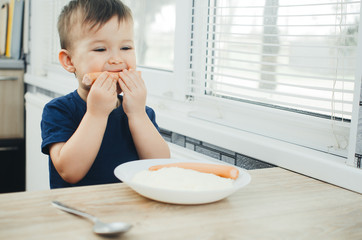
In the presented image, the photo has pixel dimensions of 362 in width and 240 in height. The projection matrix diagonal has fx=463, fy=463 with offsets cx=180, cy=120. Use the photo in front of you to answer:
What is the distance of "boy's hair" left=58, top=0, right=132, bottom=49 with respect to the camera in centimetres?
119

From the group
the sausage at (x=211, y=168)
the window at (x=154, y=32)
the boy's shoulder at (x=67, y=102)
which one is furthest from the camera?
the window at (x=154, y=32)

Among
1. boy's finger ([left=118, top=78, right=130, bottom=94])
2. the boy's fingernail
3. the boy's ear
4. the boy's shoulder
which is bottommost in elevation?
the boy's shoulder

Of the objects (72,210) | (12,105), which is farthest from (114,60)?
(12,105)

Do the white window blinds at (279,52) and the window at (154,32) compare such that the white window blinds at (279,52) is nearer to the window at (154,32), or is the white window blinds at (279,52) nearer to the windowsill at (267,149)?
the windowsill at (267,149)

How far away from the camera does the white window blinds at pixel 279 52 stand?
3.72ft

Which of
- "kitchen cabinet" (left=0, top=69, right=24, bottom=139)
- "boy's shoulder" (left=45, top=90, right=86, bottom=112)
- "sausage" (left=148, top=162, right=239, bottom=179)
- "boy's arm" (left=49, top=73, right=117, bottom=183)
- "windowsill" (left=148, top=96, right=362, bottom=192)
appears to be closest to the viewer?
"sausage" (left=148, top=162, right=239, bottom=179)

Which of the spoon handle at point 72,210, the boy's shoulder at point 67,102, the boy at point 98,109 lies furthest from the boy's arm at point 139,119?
the spoon handle at point 72,210

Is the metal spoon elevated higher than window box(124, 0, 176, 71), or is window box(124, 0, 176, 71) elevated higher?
window box(124, 0, 176, 71)

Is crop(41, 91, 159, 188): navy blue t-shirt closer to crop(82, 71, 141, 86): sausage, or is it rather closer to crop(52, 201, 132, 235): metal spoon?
crop(82, 71, 141, 86): sausage

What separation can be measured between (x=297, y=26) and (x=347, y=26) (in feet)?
0.46

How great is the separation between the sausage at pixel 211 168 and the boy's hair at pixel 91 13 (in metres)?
0.45

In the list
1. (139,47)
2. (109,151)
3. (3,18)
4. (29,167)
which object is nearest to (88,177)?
(109,151)

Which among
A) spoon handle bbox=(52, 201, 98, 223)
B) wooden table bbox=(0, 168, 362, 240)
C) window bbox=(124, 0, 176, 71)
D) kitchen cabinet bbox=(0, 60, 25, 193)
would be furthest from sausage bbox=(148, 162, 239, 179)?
kitchen cabinet bbox=(0, 60, 25, 193)

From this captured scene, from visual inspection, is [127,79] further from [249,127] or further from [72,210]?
[72,210]
